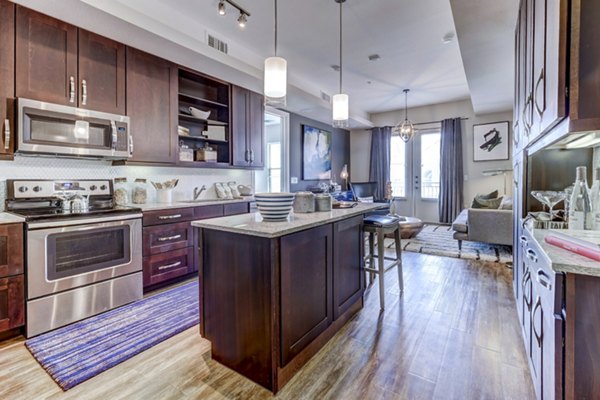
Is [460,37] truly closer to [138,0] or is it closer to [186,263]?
[138,0]

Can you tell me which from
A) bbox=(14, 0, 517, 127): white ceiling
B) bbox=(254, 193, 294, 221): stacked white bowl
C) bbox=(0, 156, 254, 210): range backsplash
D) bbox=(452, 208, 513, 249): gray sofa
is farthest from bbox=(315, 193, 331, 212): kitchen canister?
bbox=(452, 208, 513, 249): gray sofa

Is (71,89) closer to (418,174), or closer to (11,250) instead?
(11,250)

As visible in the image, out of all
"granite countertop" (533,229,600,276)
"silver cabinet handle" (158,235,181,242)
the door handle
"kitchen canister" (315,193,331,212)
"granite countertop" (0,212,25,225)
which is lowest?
the door handle

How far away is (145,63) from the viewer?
10.2 feet

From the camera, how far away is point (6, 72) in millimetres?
2229

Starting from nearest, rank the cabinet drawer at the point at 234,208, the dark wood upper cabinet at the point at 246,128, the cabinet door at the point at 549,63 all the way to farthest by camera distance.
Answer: the cabinet door at the point at 549,63 → the cabinet drawer at the point at 234,208 → the dark wood upper cabinet at the point at 246,128

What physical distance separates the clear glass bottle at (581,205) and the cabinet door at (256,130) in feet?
12.2

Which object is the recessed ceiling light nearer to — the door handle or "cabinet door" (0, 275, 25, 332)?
the door handle

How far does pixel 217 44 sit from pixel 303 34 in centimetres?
104

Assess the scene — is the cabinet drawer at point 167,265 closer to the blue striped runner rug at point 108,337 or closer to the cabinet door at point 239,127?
the blue striped runner rug at point 108,337

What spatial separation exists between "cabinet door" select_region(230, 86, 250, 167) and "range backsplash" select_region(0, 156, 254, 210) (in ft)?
1.25

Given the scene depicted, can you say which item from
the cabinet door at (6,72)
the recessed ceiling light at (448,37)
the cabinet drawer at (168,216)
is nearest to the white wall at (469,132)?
the recessed ceiling light at (448,37)

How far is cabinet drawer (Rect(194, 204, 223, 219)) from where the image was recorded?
131 inches

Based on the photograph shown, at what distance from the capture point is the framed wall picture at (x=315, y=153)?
6535 millimetres
